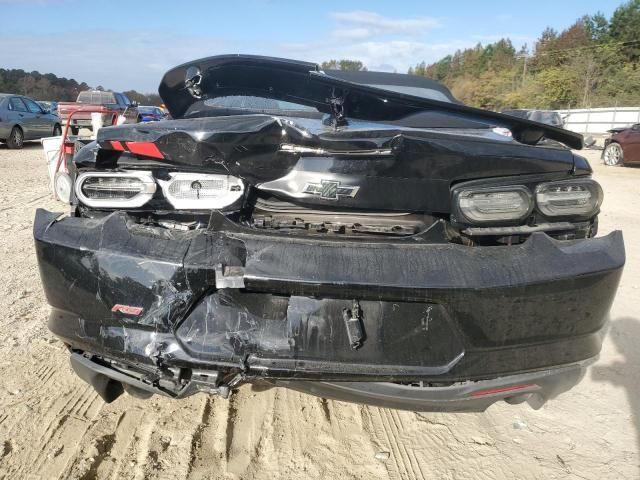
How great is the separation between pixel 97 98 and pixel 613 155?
20.1 meters

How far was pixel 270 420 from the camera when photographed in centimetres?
251

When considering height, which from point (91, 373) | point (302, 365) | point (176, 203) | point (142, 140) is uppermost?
point (142, 140)

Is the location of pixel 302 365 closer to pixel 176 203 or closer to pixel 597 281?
pixel 176 203

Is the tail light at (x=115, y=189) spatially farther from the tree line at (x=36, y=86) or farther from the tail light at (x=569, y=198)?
the tree line at (x=36, y=86)

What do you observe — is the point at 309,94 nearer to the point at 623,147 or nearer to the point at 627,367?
the point at 627,367

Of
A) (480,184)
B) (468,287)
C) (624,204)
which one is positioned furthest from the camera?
(624,204)

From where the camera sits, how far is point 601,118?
32500 millimetres

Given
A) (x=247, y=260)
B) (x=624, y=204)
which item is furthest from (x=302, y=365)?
(x=624, y=204)

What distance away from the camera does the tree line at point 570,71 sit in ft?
148

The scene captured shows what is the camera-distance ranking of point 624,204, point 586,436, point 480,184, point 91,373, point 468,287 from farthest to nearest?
point 624,204, point 586,436, point 91,373, point 480,184, point 468,287

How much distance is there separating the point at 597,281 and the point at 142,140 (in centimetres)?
176

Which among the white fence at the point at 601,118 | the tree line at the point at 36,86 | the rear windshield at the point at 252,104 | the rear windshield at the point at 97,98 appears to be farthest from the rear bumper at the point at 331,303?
the tree line at the point at 36,86

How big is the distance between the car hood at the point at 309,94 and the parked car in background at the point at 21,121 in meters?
15.4

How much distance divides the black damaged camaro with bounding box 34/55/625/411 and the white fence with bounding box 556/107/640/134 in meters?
30.9
